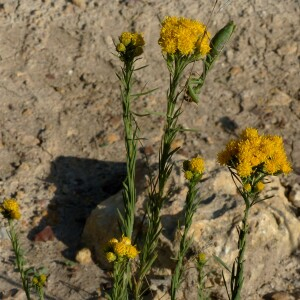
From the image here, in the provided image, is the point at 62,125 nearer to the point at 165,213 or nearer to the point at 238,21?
the point at 165,213

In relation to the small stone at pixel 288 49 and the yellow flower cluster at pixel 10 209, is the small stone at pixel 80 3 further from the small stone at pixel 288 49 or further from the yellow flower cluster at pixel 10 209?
the yellow flower cluster at pixel 10 209

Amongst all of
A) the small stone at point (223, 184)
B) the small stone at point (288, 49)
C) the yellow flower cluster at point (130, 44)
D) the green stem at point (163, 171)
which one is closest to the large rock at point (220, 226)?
the small stone at point (223, 184)

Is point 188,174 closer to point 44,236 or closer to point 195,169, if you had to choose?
point 195,169

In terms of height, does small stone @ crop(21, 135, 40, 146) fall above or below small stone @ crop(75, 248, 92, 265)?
above

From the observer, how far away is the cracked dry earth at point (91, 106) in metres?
4.05

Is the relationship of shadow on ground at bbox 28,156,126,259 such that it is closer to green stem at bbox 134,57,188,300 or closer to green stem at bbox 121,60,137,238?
green stem at bbox 134,57,188,300

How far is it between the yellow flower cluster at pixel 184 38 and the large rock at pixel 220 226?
4.37 feet

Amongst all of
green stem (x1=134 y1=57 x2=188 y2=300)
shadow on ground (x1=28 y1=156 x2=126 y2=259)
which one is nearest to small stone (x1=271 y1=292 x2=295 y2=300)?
green stem (x1=134 y1=57 x2=188 y2=300)

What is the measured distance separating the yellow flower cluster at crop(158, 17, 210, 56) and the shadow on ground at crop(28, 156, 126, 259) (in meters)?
1.95

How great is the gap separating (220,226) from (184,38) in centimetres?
157

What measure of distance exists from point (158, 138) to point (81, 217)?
0.84m

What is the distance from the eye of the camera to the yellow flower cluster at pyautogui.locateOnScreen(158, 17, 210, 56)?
2424 millimetres

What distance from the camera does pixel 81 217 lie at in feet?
14.0

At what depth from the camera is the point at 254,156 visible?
2539 mm
